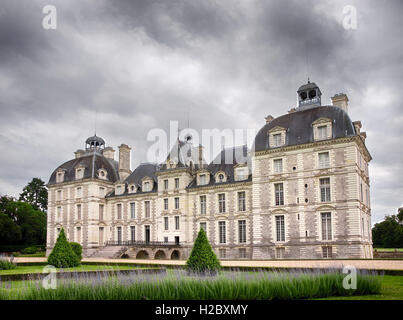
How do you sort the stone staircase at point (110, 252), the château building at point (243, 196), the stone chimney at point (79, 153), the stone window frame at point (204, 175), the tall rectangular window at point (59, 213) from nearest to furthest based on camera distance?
the château building at point (243, 196) < the stone staircase at point (110, 252) < the stone window frame at point (204, 175) < the tall rectangular window at point (59, 213) < the stone chimney at point (79, 153)

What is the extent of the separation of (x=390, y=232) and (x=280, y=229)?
110 feet

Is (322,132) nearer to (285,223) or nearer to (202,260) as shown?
(285,223)

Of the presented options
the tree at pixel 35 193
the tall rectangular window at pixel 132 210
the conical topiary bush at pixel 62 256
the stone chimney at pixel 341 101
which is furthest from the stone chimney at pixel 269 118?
the tree at pixel 35 193

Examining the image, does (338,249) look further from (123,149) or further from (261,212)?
(123,149)

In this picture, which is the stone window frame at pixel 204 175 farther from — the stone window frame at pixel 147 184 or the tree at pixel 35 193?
the tree at pixel 35 193

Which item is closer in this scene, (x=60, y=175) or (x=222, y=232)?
(x=222, y=232)

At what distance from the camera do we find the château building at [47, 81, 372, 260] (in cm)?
2719

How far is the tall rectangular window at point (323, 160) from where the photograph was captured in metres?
27.8

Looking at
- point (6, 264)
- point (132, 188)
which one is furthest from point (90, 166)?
point (6, 264)

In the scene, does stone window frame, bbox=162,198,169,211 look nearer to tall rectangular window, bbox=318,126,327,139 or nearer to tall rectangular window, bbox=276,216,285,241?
tall rectangular window, bbox=276,216,285,241

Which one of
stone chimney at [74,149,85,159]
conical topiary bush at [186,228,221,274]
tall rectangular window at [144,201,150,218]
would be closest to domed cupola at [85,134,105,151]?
→ stone chimney at [74,149,85,159]

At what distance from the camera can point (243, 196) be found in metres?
32.3

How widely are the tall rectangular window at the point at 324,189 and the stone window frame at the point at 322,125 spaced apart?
294cm
